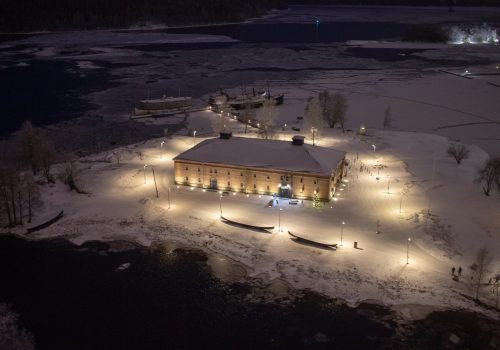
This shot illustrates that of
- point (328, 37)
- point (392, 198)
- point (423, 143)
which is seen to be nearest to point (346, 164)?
point (392, 198)

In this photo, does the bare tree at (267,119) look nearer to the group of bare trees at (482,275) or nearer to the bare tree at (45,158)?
the bare tree at (45,158)

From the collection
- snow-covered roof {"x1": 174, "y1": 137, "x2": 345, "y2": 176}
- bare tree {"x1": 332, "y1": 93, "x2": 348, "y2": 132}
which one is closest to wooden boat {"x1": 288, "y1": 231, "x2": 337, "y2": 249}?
snow-covered roof {"x1": 174, "y1": 137, "x2": 345, "y2": 176}

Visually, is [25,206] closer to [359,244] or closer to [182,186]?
[182,186]

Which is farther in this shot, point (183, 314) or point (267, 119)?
point (267, 119)

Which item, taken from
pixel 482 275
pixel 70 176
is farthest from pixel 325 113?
pixel 482 275

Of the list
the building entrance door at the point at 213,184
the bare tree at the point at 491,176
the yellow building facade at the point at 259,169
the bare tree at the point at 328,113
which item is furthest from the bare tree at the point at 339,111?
the building entrance door at the point at 213,184

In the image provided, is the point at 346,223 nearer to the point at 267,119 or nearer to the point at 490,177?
the point at 490,177
